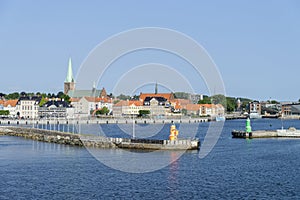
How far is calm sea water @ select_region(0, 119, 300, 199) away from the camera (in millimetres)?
27906

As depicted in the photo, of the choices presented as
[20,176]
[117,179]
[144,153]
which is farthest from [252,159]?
[20,176]

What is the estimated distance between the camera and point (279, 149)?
170ft

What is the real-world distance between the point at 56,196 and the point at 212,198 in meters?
8.00

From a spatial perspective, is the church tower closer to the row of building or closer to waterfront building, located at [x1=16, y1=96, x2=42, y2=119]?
the row of building

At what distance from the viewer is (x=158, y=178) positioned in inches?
1293

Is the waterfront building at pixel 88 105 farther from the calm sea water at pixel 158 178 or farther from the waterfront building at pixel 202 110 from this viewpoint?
the calm sea water at pixel 158 178

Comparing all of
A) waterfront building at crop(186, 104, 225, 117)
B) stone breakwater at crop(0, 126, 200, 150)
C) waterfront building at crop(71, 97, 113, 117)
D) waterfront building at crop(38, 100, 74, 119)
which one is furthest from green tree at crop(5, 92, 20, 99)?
stone breakwater at crop(0, 126, 200, 150)

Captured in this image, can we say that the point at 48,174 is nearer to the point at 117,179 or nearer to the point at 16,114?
the point at 117,179

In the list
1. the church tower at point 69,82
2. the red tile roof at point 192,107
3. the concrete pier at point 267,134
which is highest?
the church tower at point 69,82

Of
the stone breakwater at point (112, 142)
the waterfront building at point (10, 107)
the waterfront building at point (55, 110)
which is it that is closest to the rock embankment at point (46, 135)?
the stone breakwater at point (112, 142)

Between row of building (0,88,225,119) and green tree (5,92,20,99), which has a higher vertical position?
green tree (5,92,20,99)

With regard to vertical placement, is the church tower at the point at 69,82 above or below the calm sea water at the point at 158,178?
above

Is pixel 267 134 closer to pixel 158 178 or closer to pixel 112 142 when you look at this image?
pixel 112 142

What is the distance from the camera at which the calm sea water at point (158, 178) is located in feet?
91.6
